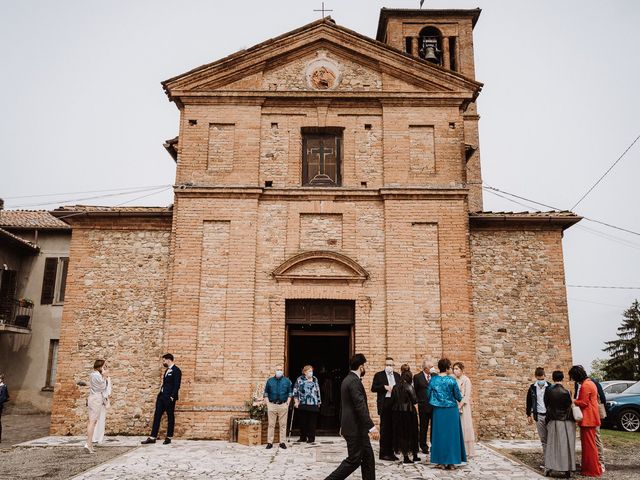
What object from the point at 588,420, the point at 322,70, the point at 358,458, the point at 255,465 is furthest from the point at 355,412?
the point at 322,70

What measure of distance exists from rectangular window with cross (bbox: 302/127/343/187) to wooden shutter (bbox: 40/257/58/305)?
12668 mm

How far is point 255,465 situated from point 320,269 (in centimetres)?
507

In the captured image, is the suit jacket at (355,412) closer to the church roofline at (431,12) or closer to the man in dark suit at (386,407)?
the man in dark suit at (386,407)

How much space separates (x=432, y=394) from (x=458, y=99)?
789 cm

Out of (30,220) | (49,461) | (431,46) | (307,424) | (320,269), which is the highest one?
(431,46)

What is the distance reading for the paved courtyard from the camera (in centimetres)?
846

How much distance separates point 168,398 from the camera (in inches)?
454

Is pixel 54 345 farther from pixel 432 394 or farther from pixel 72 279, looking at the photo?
pixel 432 394

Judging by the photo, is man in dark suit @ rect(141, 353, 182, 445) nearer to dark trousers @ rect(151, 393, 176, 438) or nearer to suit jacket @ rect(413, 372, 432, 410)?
dark trousers @ rect(151, 393, 176, 438)

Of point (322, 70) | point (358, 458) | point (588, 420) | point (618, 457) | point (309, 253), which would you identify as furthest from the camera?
point (322, 70)

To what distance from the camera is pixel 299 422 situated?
12.9m

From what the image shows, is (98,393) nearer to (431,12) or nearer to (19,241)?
(19,241)

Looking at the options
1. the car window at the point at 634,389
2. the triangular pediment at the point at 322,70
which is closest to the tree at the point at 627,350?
the car window at the point at 634,389

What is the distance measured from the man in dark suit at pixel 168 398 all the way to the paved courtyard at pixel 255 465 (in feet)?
0.87
